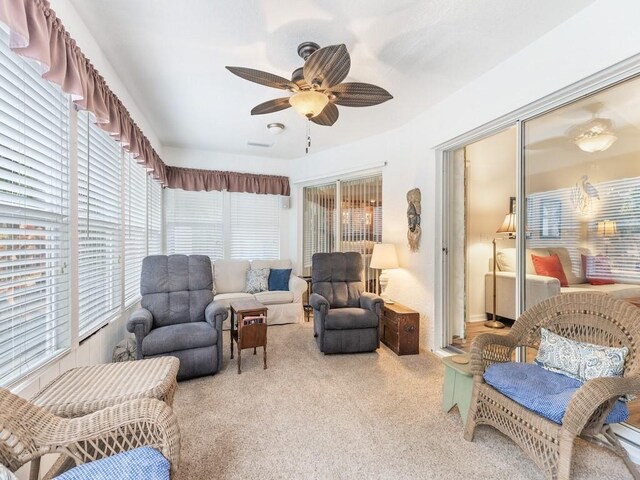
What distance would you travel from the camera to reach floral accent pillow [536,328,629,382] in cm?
158

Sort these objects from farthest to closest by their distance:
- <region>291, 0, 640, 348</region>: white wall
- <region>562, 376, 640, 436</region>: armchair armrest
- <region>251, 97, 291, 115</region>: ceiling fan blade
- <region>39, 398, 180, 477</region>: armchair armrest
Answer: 1. <region>251, 97, 291, 115</region>: ceiling fan blade
2. <region>291, 0, 640, 348</region>: white wall
3. <region>562, 376, 640, 436</region>: armchair armrest
4. <region>39, 398, 180, 477</region>: armchair armrest

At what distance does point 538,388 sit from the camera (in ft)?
5.17

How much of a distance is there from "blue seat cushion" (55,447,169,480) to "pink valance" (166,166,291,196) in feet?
13.9

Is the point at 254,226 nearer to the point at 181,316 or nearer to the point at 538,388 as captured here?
the point at 181,316

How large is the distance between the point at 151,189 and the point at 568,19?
456cm

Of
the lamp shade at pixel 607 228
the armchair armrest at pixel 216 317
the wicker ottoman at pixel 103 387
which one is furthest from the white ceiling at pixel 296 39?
→ the wicker ottoman at pixel 103 387

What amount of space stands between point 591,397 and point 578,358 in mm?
452

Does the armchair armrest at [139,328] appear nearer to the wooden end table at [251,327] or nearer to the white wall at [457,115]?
the wooden end table at [251,327]

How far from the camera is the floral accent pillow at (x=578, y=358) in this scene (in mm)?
1582

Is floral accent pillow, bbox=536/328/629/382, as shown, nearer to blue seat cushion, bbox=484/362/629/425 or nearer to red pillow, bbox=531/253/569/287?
blue seat cushion, bbox=484/362/629/425

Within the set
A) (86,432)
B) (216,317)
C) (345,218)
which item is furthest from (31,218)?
(345,218)

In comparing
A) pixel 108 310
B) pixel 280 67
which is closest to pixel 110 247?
pixel 108 310

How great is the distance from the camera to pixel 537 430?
149 cm

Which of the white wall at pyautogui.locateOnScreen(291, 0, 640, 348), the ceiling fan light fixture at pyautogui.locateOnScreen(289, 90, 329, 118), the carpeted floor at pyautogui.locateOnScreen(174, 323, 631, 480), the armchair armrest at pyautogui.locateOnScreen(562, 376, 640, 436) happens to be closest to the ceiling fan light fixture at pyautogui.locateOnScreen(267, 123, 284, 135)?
the white wall at pyautogui.locateOnScreen(291, 0, 640, 348)
